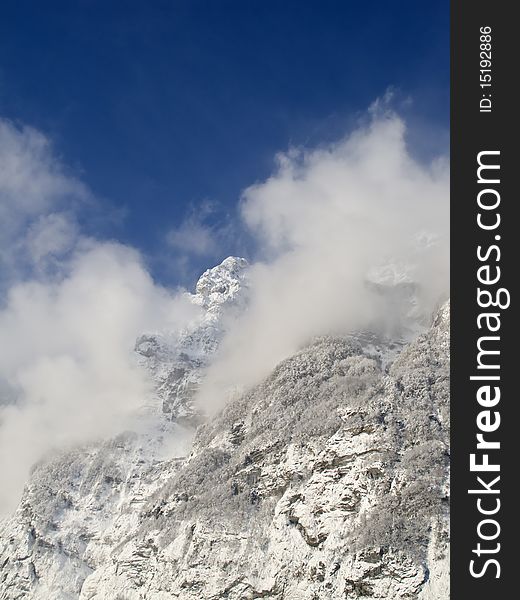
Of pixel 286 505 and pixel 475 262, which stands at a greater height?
pixel 286 505

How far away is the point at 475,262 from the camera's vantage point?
54.9 feet

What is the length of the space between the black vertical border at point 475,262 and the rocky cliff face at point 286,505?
8466 cm

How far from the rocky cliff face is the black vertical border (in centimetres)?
8466

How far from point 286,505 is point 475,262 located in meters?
119

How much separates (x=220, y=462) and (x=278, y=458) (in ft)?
68.4

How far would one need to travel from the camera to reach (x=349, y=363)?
173000 mm

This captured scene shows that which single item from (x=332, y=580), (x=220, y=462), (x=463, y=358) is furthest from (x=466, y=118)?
(x=220, y=462)

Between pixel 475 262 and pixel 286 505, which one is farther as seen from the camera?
pixel 286 505

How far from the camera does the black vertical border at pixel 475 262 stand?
15.5 m

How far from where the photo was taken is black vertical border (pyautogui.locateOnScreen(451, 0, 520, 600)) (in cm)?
1555

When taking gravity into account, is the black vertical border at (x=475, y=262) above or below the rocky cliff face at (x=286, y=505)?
below

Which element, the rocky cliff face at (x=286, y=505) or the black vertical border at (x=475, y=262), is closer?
the black vertical border at (x=475, y=262)

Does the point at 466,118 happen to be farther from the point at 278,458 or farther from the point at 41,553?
the point at 41,553

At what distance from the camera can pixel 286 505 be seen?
126m
